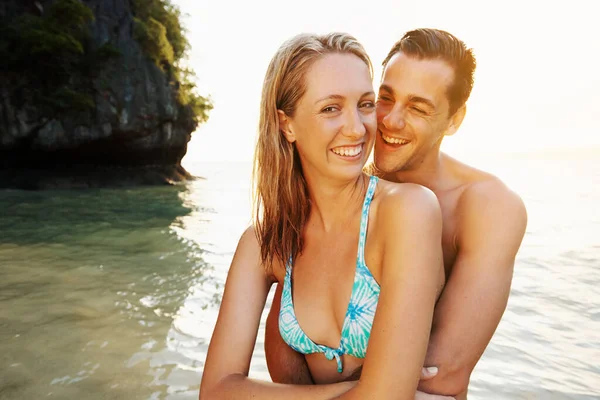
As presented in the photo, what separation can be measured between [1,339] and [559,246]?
35.5 feet

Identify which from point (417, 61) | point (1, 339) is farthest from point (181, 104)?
point (417, 61)

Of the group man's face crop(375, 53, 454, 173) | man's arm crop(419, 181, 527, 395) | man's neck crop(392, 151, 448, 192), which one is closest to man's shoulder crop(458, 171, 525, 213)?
man's arm crop(419, 181, 527, 395)

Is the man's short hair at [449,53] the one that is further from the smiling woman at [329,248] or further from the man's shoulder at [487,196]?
the smiling woman at [329,248]

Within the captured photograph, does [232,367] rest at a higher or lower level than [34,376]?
higher

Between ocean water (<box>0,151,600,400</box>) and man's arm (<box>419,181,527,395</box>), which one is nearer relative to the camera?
man's arm (<box>419,181,527,395</box>)

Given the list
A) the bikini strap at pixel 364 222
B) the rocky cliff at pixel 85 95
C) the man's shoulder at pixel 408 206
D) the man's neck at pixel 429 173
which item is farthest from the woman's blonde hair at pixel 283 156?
the rocky cliff at pixel 85 95

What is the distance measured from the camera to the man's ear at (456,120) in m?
2.96

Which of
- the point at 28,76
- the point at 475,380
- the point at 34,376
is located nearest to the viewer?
the point at 34,376

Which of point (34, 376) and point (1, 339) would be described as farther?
point (1, 339)

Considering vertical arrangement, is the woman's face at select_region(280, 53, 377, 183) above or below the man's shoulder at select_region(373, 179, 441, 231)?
above

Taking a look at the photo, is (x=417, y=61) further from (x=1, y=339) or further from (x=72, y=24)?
(x=72, y=24)

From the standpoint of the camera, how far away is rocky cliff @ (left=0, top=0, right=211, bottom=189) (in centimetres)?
2209

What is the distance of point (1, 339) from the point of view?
13.9 feet

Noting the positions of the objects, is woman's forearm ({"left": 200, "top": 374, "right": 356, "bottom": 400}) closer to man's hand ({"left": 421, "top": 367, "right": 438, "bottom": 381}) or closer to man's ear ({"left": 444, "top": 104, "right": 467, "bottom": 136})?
man's hand ({"left": 421, "top": 367, "right": 438, "bottom": 381})
